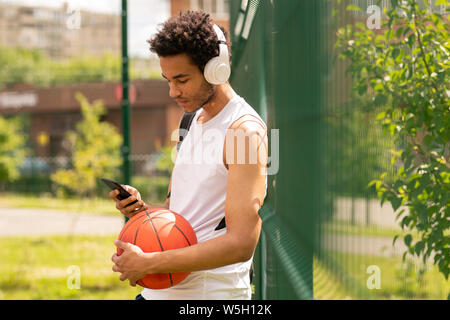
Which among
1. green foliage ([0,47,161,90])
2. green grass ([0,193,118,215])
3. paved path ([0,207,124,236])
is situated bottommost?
green grass ([0,193,118,215])

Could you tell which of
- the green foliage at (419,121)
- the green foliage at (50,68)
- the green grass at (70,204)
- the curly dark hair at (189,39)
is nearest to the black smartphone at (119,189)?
the curly dark hair at (189,39)

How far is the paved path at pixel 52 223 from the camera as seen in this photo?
13.4 m

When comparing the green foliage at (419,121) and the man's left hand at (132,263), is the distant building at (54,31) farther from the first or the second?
the man's left hand at (132,263)

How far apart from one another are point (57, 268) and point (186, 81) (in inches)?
281

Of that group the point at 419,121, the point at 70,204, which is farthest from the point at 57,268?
the point at 70,204

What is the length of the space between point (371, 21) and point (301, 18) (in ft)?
2.55

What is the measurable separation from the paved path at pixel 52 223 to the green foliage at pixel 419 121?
10.2 m

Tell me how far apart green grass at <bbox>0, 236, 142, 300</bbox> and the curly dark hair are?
163 inches

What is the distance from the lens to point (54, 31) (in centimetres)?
4203

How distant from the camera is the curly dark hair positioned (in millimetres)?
2111

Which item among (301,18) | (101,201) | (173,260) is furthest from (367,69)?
(101,201)

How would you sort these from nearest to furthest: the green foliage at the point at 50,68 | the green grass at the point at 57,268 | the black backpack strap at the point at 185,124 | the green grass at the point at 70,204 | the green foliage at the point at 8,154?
the black backpack strap at the point at 185,124 → the green grass at the point at 57,268 → the green grass at the point at 70,204 → the green foliage at the point at 8,154 → the green foliage at the point at 50,68

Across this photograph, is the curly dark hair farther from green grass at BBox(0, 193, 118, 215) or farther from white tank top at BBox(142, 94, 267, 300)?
green grass at BBox(0, 193, 118, 215)

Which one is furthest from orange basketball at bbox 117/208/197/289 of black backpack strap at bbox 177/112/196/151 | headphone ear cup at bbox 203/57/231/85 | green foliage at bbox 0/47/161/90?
green foliage at bbox 0/47/161/90
